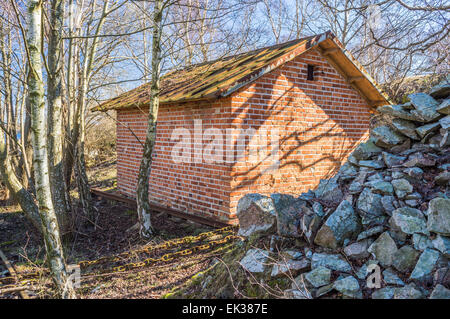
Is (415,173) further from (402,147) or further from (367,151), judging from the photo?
(367,151)

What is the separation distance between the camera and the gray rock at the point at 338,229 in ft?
11.8

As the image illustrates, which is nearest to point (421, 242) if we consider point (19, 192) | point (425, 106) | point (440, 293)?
point (440, 293)

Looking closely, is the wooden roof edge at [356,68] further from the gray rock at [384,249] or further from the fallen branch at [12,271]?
the fallen branch at [12,271]

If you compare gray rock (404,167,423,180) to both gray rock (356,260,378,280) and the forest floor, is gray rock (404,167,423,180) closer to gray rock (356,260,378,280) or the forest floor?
gray rock (356,260,378,280)

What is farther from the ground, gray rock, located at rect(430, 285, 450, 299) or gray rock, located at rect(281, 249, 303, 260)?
gray rock, located at rect(430, 285, 450, 299)

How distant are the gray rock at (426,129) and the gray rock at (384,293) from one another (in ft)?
7.56

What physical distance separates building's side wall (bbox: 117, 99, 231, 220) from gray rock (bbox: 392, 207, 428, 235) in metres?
3.57

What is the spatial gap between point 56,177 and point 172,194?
8.72 feet

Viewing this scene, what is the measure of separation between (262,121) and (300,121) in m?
1.10

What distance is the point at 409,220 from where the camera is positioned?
3.30 metres

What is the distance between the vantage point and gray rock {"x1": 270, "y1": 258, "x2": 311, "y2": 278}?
3.52 m

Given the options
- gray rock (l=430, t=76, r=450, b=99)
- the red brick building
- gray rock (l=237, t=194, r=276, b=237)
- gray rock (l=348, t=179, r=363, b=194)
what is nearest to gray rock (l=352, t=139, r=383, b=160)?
gray rock (l=348, t=179, r=363, b=194)

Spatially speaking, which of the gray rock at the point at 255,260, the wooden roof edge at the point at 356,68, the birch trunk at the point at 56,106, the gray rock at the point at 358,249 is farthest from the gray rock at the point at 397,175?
the birch trunk at the point at 56,106
